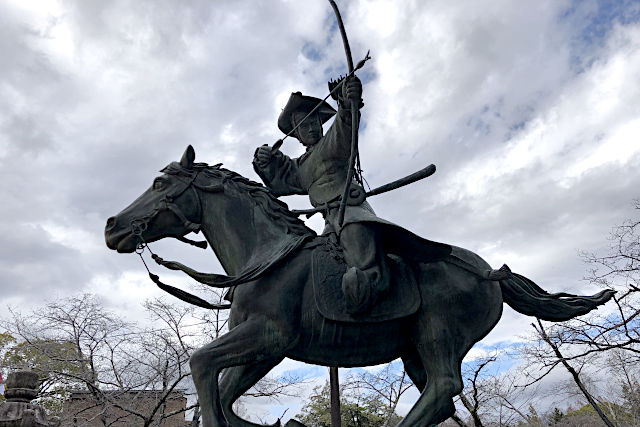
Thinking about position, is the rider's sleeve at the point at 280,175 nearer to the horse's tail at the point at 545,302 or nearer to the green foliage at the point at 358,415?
the horse's tail at the point at 545,302

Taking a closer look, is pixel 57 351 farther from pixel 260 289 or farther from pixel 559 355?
pixel 260 289

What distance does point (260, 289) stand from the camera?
3.46 metres

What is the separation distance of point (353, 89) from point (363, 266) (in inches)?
52.0

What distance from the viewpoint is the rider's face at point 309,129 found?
464 centimetres

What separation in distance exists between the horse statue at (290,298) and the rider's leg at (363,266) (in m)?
0.14

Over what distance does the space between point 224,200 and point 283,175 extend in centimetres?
85

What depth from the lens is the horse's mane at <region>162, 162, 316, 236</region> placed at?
12.6 ft

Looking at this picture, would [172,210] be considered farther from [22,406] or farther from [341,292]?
[22,406]

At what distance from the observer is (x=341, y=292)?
3.47 meters

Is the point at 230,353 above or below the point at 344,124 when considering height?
below

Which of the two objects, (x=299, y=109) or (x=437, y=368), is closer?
(x=437, y=368)

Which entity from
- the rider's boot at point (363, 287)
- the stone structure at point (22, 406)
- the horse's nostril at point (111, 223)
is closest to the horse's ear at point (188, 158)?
the horse's nostril at point (111, 223)

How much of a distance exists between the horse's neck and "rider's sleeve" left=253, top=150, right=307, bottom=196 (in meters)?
0.70

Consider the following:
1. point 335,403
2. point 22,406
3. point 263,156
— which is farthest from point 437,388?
point 22,406
